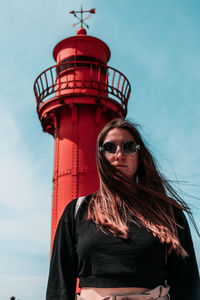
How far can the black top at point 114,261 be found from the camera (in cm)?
195

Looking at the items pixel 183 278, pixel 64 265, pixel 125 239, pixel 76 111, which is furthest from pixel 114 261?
pixel 76 111

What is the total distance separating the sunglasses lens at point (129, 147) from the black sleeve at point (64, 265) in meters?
0.63

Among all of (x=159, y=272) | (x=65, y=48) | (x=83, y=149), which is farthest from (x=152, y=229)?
(x=65, y=48)

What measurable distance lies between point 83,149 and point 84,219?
6.82 meters

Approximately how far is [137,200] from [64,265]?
684mm

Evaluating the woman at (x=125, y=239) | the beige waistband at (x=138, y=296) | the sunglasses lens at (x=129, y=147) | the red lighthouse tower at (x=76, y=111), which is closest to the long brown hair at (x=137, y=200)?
the woman at (x=125, y=239)

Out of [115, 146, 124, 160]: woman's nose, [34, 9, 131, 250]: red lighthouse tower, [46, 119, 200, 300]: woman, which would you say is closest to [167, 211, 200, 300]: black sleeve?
[46, 119, 200, 300]: woman

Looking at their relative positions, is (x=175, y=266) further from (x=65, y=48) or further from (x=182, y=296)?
(x=65, y=48)

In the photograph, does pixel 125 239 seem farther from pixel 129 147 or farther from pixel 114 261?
pixel 129 147

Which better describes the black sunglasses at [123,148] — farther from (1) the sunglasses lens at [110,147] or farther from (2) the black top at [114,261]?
(2) the black top at [114,261]

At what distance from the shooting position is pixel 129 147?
96.1 inches

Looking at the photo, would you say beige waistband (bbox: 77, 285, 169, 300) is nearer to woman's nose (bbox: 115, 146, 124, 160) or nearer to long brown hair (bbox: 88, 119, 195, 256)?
long brown hair (bbox: 88, 119, 195, 256)

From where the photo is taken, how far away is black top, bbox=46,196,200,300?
76.7 inches

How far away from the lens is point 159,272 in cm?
201
